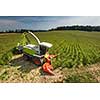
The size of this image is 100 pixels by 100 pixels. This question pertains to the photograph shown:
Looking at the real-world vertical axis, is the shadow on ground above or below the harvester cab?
below

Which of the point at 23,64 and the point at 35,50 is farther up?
the point at 35,50

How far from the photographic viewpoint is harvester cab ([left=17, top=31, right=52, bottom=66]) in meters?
3.52

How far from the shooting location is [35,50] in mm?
3570

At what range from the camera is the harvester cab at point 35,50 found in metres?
3.52

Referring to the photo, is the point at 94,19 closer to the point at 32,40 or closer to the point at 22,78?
the point at 32,40

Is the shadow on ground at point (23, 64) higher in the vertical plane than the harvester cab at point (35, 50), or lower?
lower
